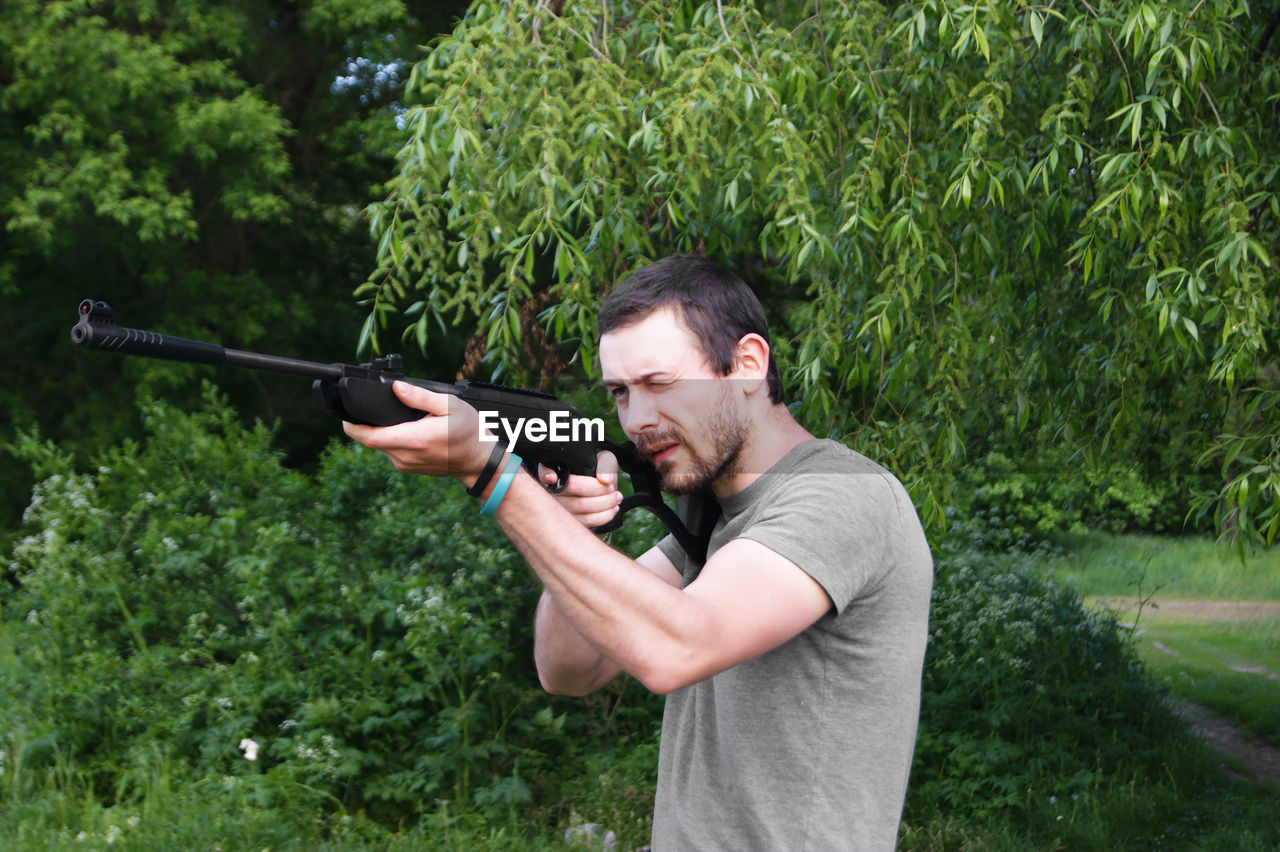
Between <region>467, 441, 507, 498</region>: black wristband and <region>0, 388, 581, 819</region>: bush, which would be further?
<region>0, 388, 581, 819</region>: bush

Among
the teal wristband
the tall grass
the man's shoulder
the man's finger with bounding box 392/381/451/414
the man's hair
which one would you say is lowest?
the tall grass

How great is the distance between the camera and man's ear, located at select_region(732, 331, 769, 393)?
2.03 m

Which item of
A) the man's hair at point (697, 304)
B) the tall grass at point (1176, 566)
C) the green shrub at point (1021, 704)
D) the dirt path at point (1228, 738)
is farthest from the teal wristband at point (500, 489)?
the tall grass at point (1176, 566)

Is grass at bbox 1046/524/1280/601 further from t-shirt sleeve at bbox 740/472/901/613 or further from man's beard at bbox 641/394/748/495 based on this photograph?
t-shirt sleeve at bbox 740/472/901/613

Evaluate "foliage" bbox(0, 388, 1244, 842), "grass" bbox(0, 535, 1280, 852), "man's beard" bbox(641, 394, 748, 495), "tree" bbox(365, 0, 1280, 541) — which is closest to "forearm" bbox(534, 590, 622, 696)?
"man's beard" bbox(641, 394, 748, 495)

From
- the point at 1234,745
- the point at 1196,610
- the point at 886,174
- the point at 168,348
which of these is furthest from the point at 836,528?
the point at 1196,610

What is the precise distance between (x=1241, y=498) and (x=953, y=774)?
2535 millimetres

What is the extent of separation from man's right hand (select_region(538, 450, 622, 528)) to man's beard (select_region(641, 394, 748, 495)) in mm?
200

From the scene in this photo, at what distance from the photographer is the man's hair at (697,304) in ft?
6.53

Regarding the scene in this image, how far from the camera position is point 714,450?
201 centimetres

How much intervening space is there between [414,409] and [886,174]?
2.95 meters

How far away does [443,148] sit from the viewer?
3.72 meters

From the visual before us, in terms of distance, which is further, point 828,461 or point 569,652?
point 569,652

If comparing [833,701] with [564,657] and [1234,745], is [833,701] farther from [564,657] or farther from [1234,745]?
[1234,745]
